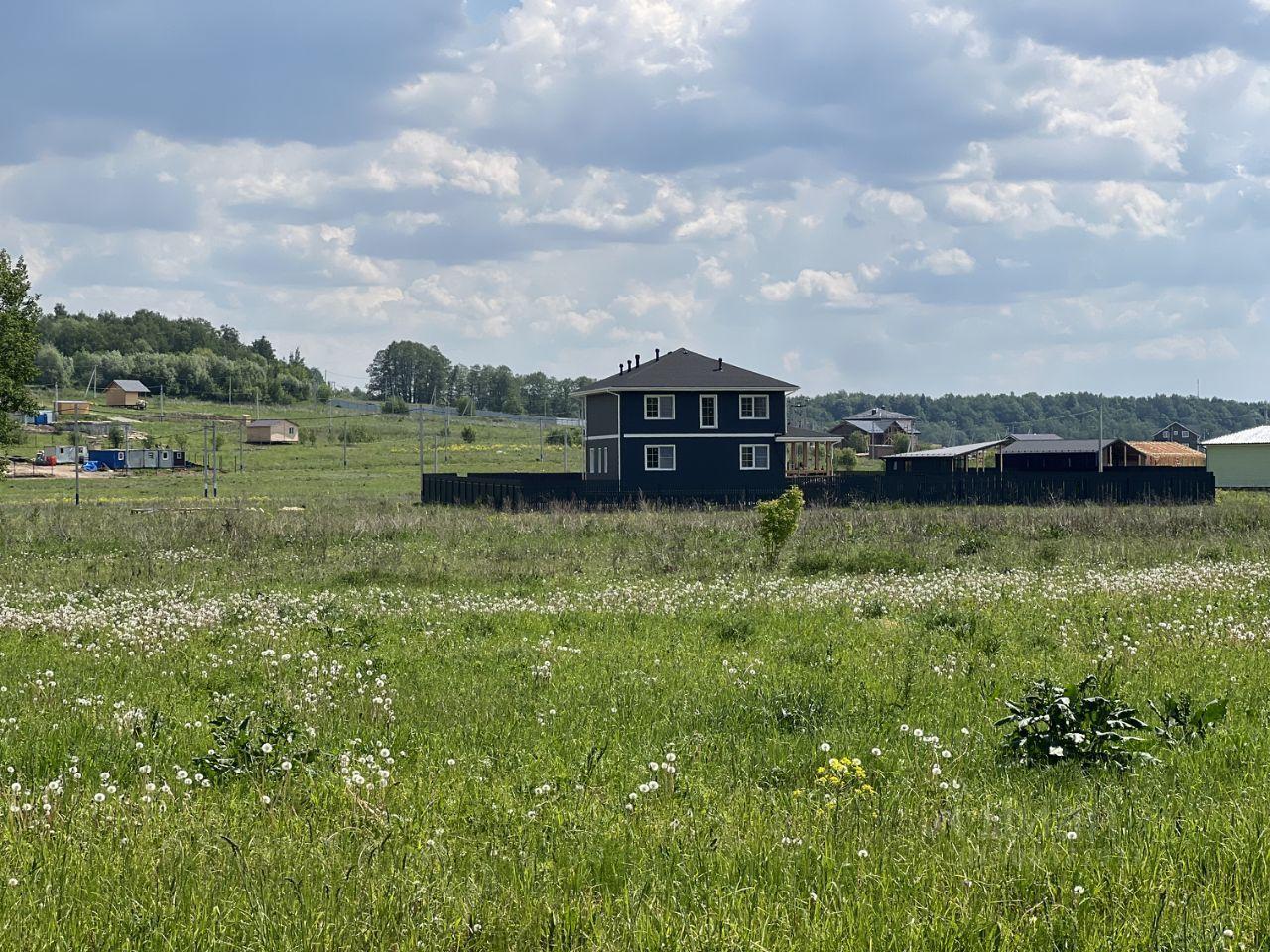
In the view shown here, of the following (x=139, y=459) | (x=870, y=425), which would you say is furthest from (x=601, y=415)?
(x=870, y=425)

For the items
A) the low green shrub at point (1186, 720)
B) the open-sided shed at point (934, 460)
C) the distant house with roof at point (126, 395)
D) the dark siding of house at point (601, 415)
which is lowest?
the low green shrub at point (1186, 720)

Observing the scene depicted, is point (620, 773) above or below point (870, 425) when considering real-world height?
below

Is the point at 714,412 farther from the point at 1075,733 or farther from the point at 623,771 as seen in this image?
the point at 623,771

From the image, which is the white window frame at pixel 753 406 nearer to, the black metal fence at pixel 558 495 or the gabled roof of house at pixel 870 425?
the black metal fence at pixel 558 495

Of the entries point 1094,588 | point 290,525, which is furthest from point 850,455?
point 1094,588

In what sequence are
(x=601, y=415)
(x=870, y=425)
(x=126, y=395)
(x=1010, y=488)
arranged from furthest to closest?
(x=126, y=395), (x=870, y=425), (x=601, y=415), (x=1010, y=488)

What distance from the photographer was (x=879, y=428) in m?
154

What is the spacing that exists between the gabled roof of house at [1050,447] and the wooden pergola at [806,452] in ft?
55.6

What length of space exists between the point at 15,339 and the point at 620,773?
5004 centimetres

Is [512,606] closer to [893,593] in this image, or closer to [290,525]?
[893,593]

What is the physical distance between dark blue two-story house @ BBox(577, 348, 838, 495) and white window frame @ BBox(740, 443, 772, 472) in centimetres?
4

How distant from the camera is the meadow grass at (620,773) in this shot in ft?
15.9

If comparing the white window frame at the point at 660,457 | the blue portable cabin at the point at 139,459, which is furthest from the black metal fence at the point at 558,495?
the blue portable cabin at the point at 139,459

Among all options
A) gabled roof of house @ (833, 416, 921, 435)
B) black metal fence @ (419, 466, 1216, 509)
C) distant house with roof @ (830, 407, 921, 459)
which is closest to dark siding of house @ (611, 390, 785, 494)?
black metal fence @ (419, 466, 1216, 509)
